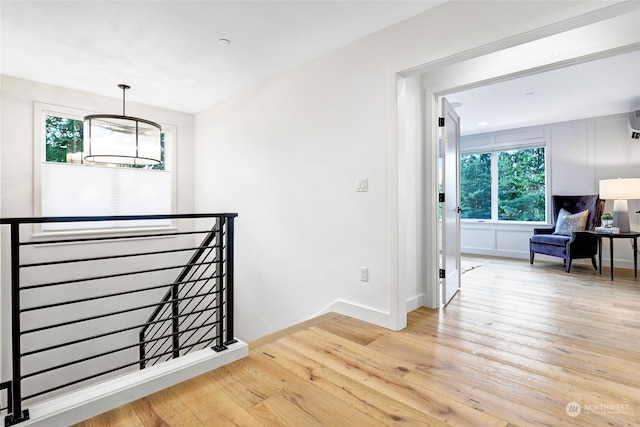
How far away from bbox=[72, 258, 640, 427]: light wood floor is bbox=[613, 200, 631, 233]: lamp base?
2136 mm

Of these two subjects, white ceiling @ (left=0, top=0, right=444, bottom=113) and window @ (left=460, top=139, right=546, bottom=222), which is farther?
window @ (left=460, top=139, right=546, bottom=222)

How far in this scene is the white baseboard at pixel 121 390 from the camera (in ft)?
4.63

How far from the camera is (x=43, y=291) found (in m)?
3.58

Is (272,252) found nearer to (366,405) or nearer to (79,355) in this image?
(366,405)

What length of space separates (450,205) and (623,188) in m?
2.79

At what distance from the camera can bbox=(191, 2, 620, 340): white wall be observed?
2.27 m

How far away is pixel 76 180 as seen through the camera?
12.9 ft

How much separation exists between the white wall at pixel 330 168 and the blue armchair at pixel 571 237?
3148mm

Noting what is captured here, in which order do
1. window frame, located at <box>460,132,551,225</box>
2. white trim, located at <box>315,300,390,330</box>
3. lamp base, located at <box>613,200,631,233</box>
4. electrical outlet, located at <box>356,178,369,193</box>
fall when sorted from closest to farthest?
white trim, located at <box>315,300,390,330</box> < electrical outlet, located at <box>356,178,369,193</box> < lamp base, located at <box>613,200,631,233</box> < window frame, located at <box>460,132,551,225</box>

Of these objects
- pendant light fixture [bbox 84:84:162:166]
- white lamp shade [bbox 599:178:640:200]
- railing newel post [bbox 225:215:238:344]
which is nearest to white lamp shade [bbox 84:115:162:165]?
pendant light fixture [bbox 84:84:162:166]

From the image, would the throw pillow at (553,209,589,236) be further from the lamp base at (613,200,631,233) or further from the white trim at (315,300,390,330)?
the white trim at (315,300,390,330)

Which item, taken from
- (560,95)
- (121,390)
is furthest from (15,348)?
(560,95)

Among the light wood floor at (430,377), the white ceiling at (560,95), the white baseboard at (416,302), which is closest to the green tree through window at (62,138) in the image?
the light wood floor at (430,377)

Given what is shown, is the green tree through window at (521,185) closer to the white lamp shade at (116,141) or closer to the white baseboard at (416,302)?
the white baseboard at (416,302)
